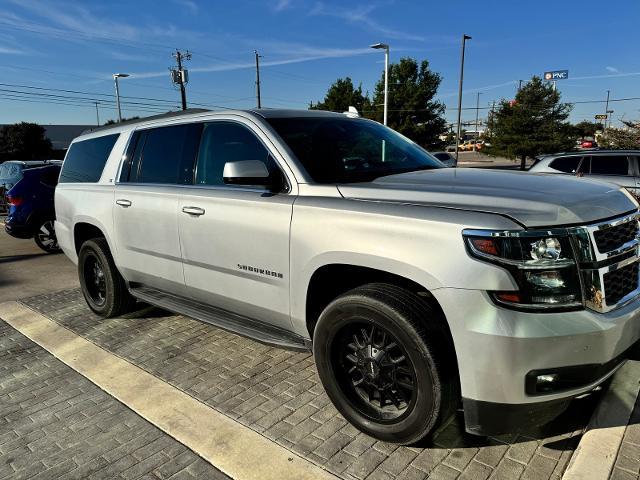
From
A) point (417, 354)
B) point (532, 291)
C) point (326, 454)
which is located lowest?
point (326, 454)

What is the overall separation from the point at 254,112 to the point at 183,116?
85 centimetres

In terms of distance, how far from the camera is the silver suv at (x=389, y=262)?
2.22m

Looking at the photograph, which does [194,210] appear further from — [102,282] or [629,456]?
[629,456]

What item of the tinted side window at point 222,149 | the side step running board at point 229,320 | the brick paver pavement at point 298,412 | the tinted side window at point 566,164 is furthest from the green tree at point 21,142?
the tinted side window at point 222,149

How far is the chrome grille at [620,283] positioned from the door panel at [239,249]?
66.0 inches

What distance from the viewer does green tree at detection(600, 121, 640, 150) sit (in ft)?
64.5

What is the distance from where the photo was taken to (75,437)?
3.00 m

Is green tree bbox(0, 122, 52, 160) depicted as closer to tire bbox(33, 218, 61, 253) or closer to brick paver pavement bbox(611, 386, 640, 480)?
tire bbox(33, 218, 61, 253)

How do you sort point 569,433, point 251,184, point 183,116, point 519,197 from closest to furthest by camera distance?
point 519,197 → point 569,433 → point 251,184 → point 183,116

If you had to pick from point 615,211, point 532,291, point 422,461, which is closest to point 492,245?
point 532,291

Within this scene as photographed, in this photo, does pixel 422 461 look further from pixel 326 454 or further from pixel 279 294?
pixel 279 294

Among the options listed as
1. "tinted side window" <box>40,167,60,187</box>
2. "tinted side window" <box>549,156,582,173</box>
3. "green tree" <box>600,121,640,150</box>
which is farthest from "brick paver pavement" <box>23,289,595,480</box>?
"green tree" <box>600,121,640,150</box>

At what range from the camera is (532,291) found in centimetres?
221

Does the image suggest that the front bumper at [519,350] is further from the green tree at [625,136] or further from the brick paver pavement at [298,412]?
the green tree at [625,136]
